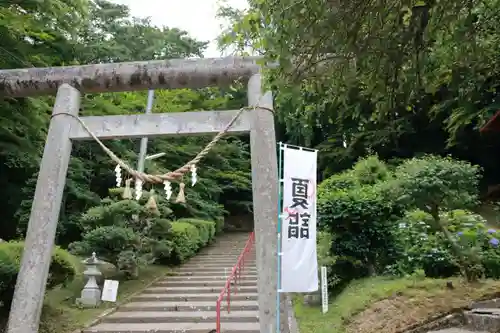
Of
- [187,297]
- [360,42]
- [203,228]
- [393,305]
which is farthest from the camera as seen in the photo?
[203,228]

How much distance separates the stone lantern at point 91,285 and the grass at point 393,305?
13.7 ft

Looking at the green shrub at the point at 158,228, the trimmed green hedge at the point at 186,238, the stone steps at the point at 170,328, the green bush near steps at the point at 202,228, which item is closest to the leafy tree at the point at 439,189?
the stone steps at the point at 170,328

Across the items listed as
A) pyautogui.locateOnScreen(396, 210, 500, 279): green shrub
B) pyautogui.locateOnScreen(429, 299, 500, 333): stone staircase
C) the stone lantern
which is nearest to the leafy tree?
pyautogui.locateOnScreen(396, 210, 500, 279): green shrub

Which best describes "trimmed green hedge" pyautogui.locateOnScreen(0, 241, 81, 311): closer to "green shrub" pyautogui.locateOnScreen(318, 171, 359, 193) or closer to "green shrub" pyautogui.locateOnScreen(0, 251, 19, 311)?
"green shrub" pyautogui.locateOnScreen(0, 251, 19, 311)

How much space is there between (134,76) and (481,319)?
5482mm

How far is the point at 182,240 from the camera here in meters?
13.1

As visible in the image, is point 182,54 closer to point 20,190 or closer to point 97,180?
point 97,180

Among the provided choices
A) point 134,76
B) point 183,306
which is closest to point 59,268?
point 183,306


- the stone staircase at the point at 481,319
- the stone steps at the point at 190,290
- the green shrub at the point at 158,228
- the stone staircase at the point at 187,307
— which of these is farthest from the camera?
the green shrub at the point at 158,228

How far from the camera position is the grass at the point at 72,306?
730 cm

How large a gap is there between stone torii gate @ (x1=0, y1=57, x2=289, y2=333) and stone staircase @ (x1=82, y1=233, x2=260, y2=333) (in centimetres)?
176

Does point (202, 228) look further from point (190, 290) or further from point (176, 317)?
point (176, 317)

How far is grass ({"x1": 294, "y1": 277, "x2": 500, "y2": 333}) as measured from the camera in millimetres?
5777

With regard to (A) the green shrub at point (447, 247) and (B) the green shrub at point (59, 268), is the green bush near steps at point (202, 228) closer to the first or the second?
(B) the green shrub at point (59, 268)
